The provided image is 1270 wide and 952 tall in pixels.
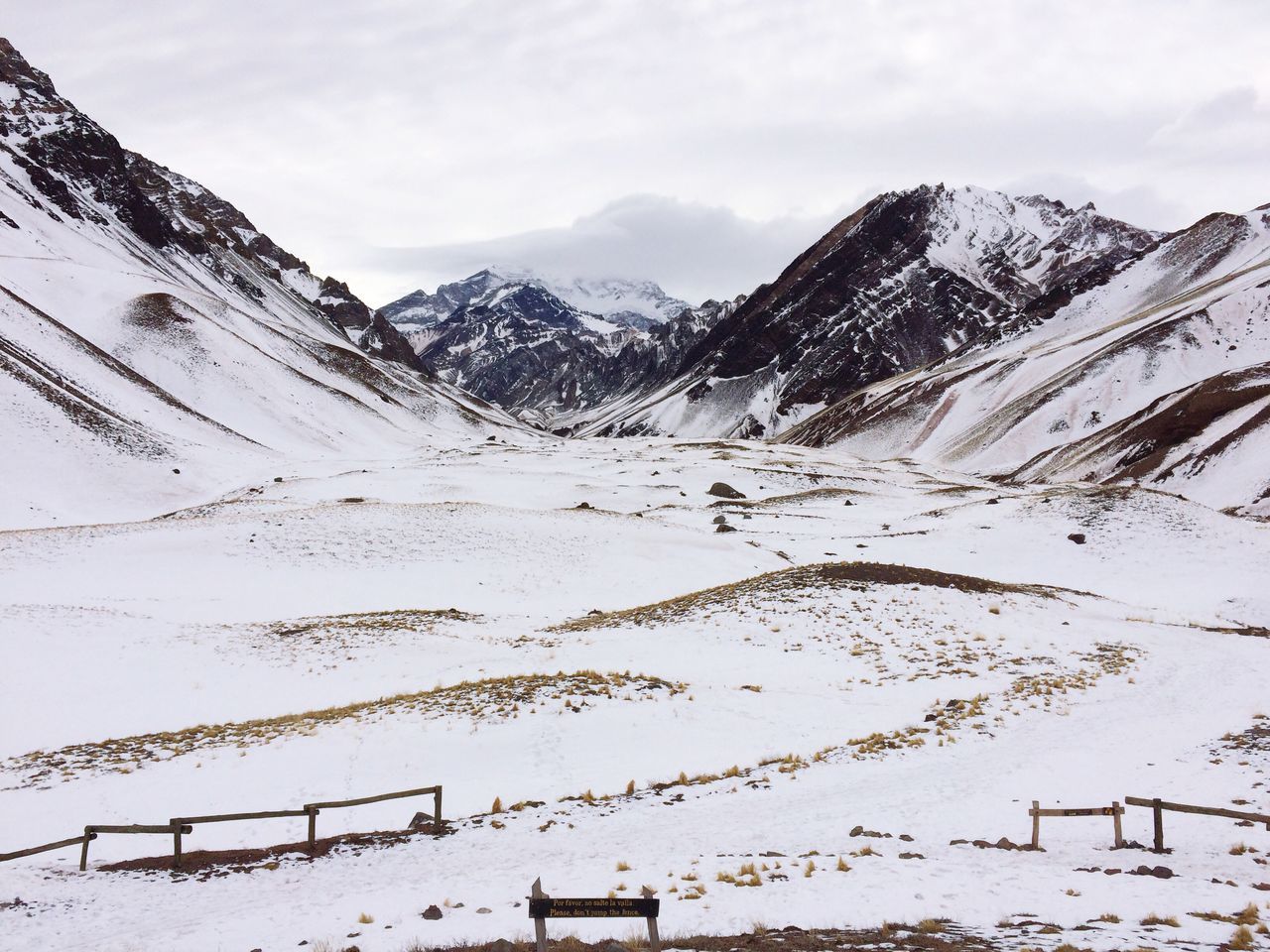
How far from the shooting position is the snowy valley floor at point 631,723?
10984mm

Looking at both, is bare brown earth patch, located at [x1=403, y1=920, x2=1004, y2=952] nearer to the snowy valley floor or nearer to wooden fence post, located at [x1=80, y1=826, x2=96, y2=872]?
the snowy valley floor

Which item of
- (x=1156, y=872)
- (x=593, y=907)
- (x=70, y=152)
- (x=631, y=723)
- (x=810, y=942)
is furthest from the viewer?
(x=70, y=152)

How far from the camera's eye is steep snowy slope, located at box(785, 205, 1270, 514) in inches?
2934

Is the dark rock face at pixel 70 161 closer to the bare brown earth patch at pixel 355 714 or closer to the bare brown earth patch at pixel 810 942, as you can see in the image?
the bare brown earth patch at pixel 355 714

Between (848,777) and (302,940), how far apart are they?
1130 cm

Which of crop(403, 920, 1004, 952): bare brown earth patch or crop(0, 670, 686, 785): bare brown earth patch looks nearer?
crop(403, 920, 1004, 952): bare brown earth patch

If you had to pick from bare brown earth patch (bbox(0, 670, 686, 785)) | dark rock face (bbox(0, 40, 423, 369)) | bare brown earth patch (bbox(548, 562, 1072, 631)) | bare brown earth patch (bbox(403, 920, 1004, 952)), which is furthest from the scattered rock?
dark rock face (bbox(0, 40, 423, 369))

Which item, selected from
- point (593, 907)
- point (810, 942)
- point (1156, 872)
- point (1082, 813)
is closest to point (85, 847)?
point (593, 907)

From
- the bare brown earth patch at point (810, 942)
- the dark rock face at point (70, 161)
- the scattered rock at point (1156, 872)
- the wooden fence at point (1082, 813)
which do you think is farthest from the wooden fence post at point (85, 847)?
the dark rock face at point (70, 161)

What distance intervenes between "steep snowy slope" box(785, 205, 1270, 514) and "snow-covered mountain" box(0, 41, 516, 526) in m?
88.9

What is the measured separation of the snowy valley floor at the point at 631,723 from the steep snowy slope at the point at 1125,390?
130 ft

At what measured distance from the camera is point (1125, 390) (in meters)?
115

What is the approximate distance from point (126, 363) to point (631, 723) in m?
100

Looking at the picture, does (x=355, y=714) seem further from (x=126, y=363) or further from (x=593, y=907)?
(x=126, y=363)
